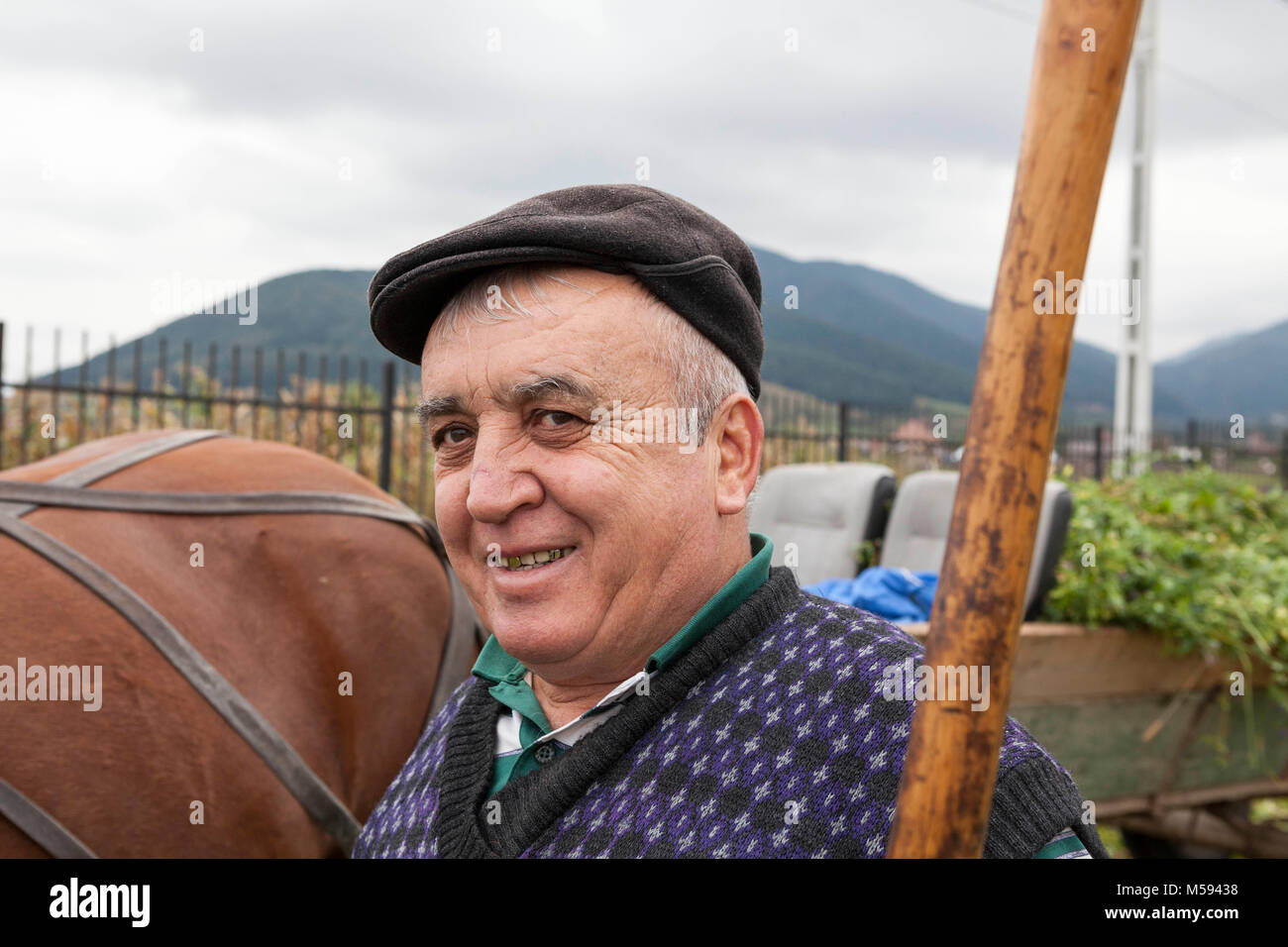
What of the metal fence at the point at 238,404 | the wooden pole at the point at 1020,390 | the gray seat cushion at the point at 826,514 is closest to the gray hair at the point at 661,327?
the wooden pole at the point at 1020,390

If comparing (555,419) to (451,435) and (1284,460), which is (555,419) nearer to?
(451,435)

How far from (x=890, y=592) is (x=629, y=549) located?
2656mm

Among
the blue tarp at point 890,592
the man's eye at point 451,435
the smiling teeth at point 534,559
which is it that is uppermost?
the man's eye at point 451,435

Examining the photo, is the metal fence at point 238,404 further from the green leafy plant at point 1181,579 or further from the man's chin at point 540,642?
the man's chin at point 540,642

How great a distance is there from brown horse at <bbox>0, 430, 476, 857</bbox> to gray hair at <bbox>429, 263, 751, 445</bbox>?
3.78 feet

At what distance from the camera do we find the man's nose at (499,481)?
110 cm

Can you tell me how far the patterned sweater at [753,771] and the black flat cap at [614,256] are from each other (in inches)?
13.8

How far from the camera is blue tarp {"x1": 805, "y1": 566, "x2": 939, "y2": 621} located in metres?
3.45

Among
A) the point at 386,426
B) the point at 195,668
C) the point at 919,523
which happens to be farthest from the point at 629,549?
the point at 386,426

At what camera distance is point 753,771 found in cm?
103

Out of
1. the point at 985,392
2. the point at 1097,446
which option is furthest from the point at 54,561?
the point at 1097,446

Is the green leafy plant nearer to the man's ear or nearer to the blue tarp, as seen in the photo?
the blue tarp
